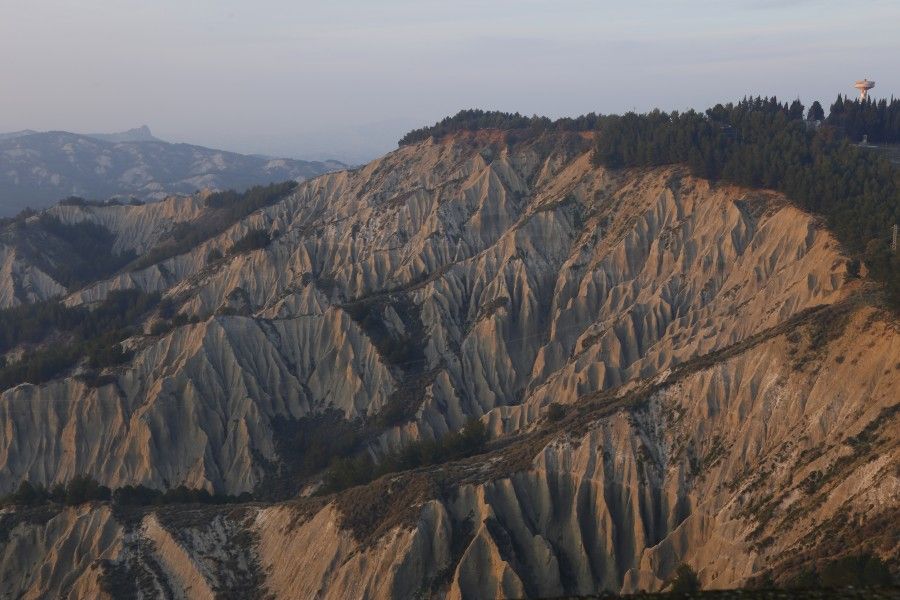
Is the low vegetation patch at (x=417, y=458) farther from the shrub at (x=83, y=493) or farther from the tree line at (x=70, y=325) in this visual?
the tree line at (x=70, y=325)

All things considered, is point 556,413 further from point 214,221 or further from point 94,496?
point 214,221

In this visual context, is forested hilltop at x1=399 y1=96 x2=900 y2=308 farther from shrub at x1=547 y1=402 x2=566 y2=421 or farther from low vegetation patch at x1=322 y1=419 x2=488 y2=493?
low vegetation patch at x1=322 y1=419 x2=488 y2=493

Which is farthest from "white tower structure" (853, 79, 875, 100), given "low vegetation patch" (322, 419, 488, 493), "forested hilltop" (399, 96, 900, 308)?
"low vegetation patch" (322, 419, 488, 493)

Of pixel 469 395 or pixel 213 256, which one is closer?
pixel 469 395

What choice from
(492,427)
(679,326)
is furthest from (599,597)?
(679,326)

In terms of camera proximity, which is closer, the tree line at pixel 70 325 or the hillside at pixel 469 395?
the hillside at pixel 469 395

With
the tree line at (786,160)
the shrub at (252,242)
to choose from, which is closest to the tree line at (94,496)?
the tree line at (786,160)

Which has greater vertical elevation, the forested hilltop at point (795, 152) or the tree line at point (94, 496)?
the forested hilltop at point (795, 152)

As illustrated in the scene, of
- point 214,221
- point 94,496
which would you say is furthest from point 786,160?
point 214,221
